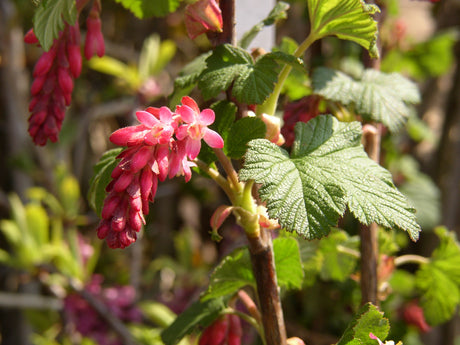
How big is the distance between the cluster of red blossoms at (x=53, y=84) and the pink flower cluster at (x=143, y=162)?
18 cm

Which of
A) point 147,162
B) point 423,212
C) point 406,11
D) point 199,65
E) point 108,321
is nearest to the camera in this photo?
point 147,162

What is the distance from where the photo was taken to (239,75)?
584 millimetres

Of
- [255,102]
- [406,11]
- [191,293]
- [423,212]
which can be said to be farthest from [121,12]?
[406,11]

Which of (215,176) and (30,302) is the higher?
(215,176)

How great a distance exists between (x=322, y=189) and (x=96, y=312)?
1.32 metres

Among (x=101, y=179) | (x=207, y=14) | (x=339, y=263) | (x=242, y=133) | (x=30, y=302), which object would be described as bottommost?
(x=30, y=302)

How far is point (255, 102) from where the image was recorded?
0.56m

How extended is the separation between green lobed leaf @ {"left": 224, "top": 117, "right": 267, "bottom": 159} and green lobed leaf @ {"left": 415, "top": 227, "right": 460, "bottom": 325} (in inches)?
20.1

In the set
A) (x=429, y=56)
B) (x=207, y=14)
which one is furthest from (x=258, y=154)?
(x=429, y=56)

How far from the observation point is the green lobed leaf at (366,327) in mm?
570

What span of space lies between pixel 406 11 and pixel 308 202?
→ 4.04 meters

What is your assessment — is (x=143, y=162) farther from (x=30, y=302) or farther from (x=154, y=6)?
(x=30, y=302)

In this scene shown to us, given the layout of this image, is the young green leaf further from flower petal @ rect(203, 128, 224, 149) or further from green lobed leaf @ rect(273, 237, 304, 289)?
flower petal @ rect(203, 128, 224, 149)

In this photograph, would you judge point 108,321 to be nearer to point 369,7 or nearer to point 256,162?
point 256,162
